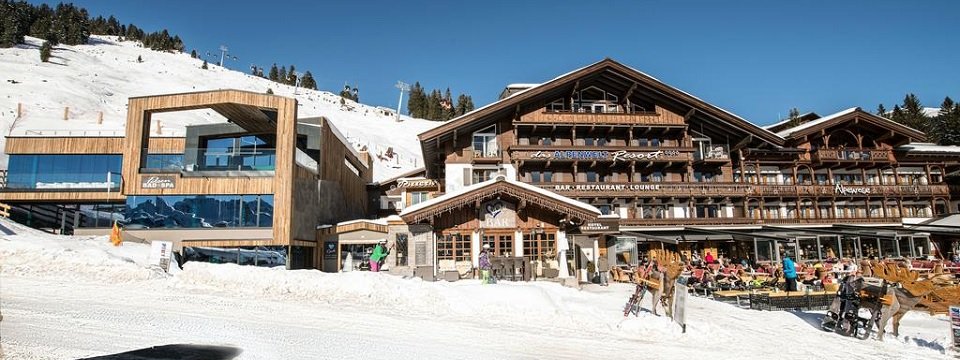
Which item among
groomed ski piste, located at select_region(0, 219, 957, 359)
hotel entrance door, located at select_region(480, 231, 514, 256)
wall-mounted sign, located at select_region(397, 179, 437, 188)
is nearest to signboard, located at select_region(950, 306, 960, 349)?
groomed ski piste, located at select_region(0, 219, 957, 359)

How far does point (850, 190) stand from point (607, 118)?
19.0 metres

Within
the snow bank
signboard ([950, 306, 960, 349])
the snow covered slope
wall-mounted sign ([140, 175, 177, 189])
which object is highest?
the snow covered slope

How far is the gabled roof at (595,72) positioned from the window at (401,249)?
32.3 feet

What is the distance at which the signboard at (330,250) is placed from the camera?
28.8 meters

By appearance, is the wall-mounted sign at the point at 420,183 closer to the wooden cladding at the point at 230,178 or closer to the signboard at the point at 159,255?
the wooden cladding at the point at 230,178

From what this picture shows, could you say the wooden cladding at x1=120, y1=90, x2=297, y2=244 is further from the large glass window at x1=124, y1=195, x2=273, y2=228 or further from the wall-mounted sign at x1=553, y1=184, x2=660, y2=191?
the wall-mounted sign at x1=553, y1=184, x2=660, y2=191

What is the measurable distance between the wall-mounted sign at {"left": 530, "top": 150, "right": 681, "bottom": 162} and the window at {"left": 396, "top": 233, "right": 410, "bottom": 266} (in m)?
12.9

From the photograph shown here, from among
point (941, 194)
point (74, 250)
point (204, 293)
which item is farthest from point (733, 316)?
point (941, 194)

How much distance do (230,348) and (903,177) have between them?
4938 cm

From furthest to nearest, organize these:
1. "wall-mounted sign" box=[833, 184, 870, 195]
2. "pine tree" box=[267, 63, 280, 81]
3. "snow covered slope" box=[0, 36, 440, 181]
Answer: "pine tree" box=[267, 63, 280, 81]
"snow covered slope" box=[0, 36, 440, 181]
"wall-mounted sign" box=[833, 184, 870, 195]

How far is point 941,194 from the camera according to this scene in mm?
40188

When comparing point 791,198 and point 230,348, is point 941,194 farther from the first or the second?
point 230,348

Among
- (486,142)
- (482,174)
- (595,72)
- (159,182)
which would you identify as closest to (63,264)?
(159,182)

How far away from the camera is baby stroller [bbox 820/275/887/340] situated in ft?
41.8
